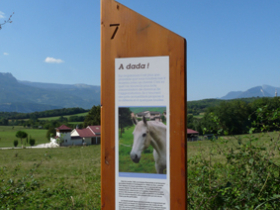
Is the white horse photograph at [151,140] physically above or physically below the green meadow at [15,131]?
above

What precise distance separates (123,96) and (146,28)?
1.83 ft

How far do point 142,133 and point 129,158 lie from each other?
0.73ft

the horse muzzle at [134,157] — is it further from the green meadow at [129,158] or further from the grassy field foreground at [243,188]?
the grassy field foreground at [243,188]

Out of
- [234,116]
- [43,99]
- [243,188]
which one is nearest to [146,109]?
[243,188]

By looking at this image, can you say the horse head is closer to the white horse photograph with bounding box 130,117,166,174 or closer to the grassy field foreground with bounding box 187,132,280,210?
the white horse photograph with bounding box 130,117,166,174

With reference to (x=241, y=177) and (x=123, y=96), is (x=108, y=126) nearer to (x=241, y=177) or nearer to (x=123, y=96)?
(x=123, y=96)

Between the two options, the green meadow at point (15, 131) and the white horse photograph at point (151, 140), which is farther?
the green meadow at point (15, 131)

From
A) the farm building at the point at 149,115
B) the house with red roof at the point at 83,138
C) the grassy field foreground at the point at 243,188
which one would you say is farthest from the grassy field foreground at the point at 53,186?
the farm building at the point at 149,115

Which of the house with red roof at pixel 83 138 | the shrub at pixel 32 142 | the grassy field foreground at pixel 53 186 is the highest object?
the house with red roof at pixel 83 138

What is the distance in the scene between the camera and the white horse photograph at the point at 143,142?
1.65m

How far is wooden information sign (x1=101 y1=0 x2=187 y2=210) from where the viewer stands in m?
1.61

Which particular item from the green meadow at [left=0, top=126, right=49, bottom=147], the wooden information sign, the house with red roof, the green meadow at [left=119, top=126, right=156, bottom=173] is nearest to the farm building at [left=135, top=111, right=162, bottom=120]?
the wooden information sign

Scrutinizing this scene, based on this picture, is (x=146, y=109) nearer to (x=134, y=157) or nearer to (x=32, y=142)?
(x=134, y=157)

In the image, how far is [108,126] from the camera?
1.74 metres
